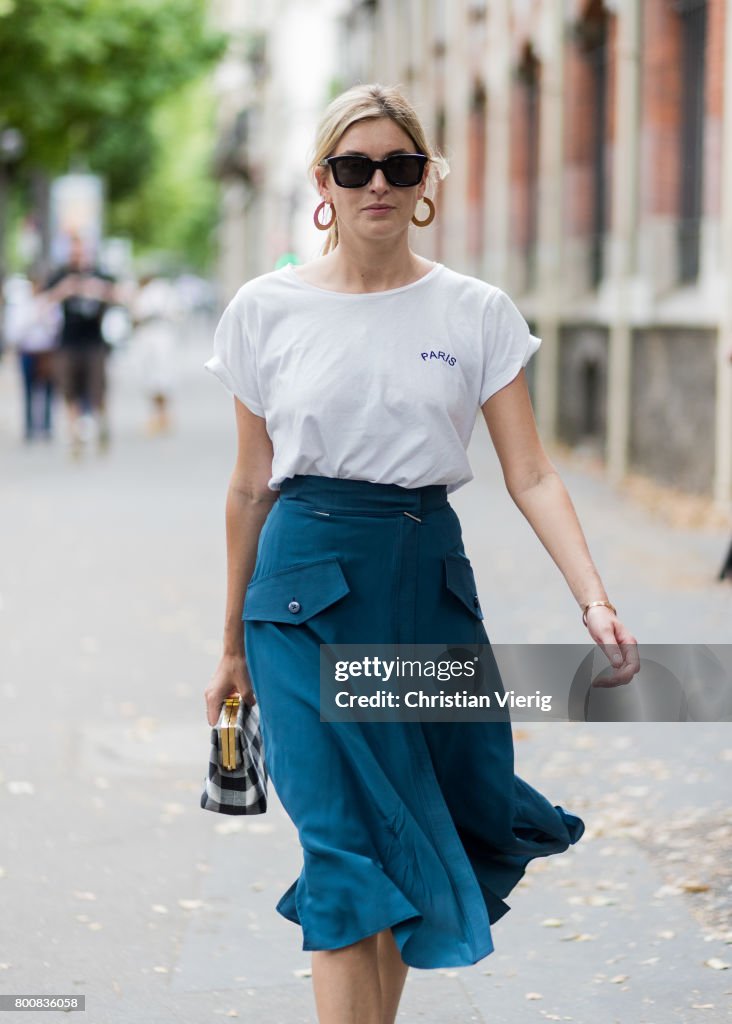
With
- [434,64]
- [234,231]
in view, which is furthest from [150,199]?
[434,64]

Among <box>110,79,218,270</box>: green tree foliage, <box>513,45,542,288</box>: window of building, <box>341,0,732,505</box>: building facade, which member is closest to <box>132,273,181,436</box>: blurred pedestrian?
<box>341,0,732,505</box>: building facade

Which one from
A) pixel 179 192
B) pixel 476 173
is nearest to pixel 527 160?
pixel 476 173

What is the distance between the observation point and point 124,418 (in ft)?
80.7

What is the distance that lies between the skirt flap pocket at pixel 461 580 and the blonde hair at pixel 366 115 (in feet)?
2.31

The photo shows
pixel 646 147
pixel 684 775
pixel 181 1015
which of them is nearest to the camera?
pixel 181 1015

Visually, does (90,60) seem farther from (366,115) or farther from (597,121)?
(366,115)

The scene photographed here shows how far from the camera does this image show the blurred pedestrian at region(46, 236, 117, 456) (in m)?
18.1

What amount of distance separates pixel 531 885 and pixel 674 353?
1081 centimetres

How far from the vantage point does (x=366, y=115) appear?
→ 334 centimetres

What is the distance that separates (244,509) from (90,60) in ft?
82.9

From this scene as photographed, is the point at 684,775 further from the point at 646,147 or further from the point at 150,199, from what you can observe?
the point at 150,199

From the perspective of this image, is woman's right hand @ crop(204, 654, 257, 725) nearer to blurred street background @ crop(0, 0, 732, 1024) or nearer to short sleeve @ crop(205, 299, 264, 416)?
short sleeve @ crop(205, 299, 264, 416)

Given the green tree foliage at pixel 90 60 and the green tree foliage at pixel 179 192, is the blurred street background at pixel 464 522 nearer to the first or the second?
the green tree foliage at pixel 90 60

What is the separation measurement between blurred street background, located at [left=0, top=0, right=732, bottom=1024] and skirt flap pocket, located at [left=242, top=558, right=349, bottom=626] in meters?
0.93
